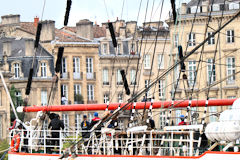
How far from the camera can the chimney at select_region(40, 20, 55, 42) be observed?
94125mm

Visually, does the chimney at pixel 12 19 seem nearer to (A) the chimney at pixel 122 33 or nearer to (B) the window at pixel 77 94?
(B) the window at pixel 77 94

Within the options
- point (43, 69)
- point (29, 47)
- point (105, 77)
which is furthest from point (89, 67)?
point (29, 47)

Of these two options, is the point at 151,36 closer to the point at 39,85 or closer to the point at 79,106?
the point at 39,85

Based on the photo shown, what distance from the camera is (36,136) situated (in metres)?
31.0

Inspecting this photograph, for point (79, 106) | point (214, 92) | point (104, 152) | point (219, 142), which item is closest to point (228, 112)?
point (219, 142)

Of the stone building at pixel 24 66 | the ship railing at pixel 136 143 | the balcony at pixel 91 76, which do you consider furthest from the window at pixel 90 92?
the ship railing at pixel 136 143

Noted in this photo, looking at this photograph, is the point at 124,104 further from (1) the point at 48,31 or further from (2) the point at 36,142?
(1) the point at 48,31

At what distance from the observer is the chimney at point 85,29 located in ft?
318

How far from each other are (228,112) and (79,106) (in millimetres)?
10393

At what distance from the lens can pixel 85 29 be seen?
9744 cm

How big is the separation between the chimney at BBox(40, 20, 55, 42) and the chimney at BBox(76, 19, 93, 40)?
3.75m

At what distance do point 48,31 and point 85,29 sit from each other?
474 centimetres

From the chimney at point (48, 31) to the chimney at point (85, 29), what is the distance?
148 inches

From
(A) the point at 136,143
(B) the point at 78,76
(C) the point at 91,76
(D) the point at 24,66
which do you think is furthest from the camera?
(C) the point at 91,76
